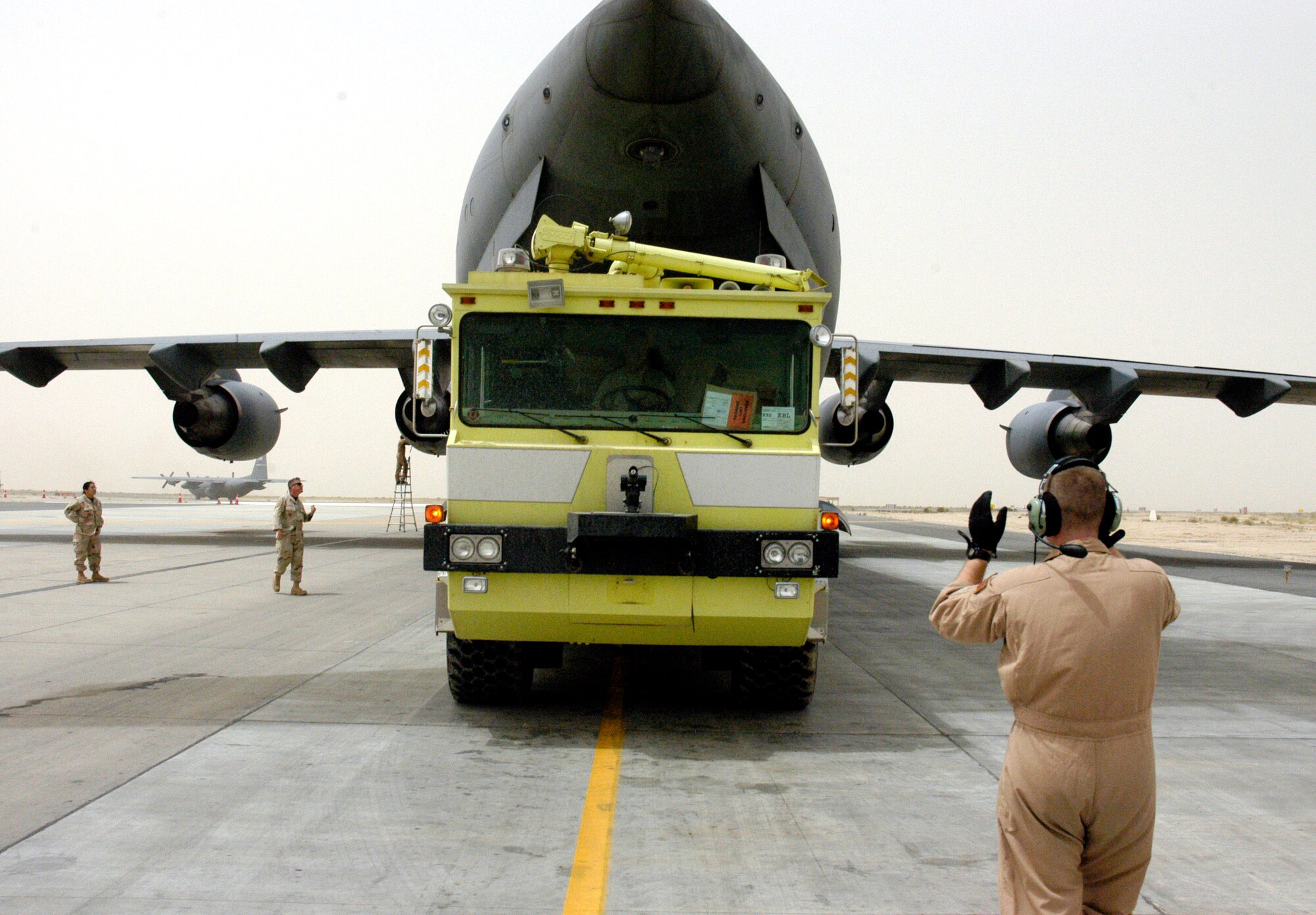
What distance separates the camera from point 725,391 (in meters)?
5.47

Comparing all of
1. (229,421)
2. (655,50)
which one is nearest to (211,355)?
(229,421)

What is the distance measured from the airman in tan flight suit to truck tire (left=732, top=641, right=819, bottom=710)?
3.53 metres

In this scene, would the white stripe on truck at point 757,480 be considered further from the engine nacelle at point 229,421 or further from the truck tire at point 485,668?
the engine nacelle at point 229,421

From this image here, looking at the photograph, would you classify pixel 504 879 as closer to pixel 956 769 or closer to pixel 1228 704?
pixel 956 769

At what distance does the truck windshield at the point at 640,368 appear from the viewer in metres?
5.44

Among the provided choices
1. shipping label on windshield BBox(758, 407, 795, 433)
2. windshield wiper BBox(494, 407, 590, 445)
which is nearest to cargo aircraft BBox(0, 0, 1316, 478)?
shipping label on windshield BBox(758, 407, 795, 433)

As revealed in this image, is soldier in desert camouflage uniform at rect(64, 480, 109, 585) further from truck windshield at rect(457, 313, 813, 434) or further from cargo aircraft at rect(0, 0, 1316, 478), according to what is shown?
truck windshield at rect(457, 313, 813, 434)

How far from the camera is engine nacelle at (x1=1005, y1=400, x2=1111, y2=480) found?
17.6m

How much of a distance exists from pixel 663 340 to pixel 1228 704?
4.77 m

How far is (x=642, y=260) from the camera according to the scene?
6293 mm

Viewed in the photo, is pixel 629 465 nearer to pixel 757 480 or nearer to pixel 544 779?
pixel 757 480

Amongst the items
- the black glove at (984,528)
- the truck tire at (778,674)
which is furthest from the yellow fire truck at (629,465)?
the black glove at (984,528)

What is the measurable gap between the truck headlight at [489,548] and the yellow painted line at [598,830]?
1.17 meters

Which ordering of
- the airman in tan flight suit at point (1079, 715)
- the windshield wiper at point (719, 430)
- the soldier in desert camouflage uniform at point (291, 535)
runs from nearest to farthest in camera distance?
1. the airman in tan flight suit at point (1079, 715)
2. the windshield wiper at point (719, 430)
3. the soldier in desert camouflage uniform at point (291, 535)
